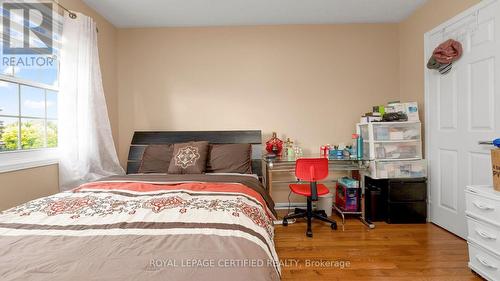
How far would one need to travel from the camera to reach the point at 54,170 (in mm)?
2502

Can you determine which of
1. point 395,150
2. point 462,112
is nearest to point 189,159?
point 395,150

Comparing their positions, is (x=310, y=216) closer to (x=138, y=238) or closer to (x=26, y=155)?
(x=138, y=238)

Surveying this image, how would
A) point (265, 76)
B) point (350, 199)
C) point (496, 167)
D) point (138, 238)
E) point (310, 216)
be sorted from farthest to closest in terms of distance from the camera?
point (265, 76), point (350, 199), point (310, 216), point (496, 167), point (138, 238)

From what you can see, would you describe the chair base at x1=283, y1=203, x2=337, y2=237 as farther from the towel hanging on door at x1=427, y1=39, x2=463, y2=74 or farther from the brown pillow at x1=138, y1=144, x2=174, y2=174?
the towel hanging on door at x1=427, y1=39, x2=463, y2=74

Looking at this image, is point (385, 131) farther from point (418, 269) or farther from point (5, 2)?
point (5, 2)

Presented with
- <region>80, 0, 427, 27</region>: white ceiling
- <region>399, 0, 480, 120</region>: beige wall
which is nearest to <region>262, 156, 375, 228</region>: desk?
<region>399, 0, 480, 120</region>: beige wall

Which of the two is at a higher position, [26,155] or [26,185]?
[26,155]

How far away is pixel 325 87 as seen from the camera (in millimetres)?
3543

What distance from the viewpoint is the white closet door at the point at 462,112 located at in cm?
224

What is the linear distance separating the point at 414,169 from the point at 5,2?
4227 mm

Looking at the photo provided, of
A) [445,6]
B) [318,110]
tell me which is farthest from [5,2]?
[445,6]

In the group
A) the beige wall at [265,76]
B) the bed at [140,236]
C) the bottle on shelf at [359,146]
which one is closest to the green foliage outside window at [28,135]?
the bed at [140,236]

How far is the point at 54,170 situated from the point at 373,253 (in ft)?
10.2

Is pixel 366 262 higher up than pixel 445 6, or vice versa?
pixel 445 6
